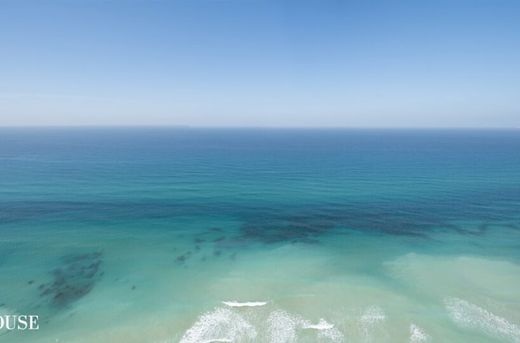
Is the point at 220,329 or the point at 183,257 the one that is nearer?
the point at 220,329

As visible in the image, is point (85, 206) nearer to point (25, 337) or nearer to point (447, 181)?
point (25, 337)

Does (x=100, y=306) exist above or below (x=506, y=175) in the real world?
below

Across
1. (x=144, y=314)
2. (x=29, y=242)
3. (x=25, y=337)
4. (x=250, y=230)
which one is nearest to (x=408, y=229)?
(x=250, y=230)

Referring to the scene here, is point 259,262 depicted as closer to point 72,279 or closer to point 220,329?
point 220,329

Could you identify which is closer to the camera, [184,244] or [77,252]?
[77,252]

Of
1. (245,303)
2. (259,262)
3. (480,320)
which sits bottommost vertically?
(245,303)

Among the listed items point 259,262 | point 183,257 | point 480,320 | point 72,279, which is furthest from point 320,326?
point 72,279
